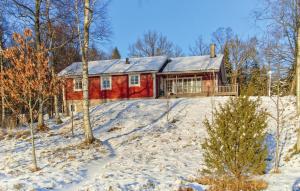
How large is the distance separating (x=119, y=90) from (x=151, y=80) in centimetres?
310

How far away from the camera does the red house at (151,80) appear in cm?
2520

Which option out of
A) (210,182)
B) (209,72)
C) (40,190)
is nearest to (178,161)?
(210,182)

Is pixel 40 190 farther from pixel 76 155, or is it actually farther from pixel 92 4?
pixel 92 4

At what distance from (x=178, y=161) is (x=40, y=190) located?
4.78 metres

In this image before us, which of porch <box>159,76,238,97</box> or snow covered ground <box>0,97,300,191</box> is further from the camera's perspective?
porch <box>159,76,238,97</box>

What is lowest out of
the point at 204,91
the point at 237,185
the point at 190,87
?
the point at 237,185

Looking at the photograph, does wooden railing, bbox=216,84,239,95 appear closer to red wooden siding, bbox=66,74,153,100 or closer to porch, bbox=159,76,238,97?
porch, bbox=159,76,238,97

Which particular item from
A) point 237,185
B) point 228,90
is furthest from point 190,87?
point 237,185

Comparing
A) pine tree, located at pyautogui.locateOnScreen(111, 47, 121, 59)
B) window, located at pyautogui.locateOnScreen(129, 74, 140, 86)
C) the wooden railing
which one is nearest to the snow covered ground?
the wooden railing

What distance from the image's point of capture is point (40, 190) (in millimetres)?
7199

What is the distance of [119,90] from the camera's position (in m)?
26.4

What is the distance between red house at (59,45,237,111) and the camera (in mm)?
25203

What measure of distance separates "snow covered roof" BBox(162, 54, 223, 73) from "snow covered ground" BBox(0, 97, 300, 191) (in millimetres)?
5313

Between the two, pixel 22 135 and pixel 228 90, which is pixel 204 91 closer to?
pixel 228 90
